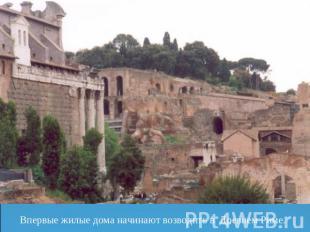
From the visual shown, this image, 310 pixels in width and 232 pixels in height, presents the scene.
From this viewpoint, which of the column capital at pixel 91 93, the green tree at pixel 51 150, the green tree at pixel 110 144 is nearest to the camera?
the green tree at pixel 51 150

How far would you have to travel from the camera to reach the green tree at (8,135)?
101 ft

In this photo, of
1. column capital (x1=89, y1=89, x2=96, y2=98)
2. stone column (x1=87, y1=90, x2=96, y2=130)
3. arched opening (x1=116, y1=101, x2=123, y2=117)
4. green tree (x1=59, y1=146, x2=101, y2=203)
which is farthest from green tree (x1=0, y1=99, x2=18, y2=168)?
arched opening (x1=116, y1=101, x2=123, y2=117)

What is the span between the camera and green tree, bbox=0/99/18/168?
101 ft

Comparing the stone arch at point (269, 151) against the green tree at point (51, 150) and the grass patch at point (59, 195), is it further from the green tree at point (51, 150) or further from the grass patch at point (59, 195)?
the grass patch at point (59, 195)

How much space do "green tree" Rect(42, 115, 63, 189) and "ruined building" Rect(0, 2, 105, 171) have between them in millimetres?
2625

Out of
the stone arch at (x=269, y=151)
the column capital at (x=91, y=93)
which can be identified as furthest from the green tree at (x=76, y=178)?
the stone arch at (x=269, y=151)

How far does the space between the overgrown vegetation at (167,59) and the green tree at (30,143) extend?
157 feet

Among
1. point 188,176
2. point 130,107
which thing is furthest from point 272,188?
point 130,107

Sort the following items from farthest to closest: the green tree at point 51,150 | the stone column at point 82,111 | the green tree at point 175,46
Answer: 1. the green tree at point 175,46
2. the stone column at point 82,111
3. the green tree at point 51,150

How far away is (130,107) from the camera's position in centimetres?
6303

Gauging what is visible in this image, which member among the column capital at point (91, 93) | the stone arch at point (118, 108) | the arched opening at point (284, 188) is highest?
the stone arch at point (118, 108)

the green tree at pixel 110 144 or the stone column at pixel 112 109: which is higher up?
the stone column at pixel 112 109

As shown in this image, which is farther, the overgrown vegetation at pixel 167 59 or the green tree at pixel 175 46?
the green tree at pixel 175 46
